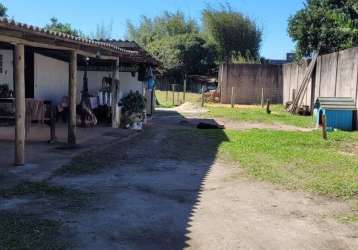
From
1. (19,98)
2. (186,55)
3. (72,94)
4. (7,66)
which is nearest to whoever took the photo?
(19,98)

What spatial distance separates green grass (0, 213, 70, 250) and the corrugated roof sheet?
13.3 metres

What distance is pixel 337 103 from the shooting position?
1777cm

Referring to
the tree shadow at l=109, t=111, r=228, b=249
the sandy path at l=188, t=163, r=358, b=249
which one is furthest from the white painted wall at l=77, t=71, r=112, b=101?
the sandy path at l=188, t=163, r=358, b=249

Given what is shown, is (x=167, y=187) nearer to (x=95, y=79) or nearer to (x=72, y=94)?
(x=72, y=94)

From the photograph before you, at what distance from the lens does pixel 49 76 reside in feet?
55.4

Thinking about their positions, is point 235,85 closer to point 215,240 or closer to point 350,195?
point 350,195

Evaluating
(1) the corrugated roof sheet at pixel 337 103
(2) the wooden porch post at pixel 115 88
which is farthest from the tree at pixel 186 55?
(2) the wooden porch post at pixel 115 88

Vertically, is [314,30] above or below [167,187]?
above

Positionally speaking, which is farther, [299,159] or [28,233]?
[299,159]

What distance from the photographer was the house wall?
3488 centimetres

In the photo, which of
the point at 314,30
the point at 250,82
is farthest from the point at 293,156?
the point at 250,82

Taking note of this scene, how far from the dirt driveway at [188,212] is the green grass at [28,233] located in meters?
0.13

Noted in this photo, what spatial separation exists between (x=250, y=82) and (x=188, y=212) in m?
29.3

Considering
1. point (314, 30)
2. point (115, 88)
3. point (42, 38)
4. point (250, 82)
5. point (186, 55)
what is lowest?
point (115, 88)
